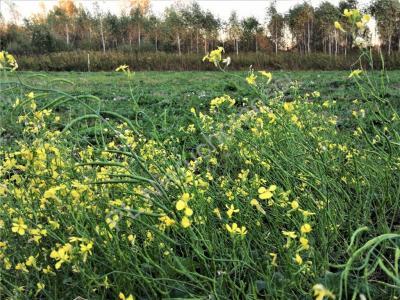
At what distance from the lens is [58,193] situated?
1.79 metres

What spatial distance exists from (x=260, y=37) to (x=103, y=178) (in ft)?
100.0

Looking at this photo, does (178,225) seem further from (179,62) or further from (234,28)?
(234,28)

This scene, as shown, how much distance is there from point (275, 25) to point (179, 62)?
12.3 meters

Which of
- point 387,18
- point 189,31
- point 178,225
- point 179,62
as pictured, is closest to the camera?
point 178,225

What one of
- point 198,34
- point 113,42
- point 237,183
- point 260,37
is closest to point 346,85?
point 237,183

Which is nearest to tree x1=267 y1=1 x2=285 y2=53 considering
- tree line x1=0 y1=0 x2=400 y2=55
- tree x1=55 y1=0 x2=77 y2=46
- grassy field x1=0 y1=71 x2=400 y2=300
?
tree line x1=0 y1=0 x2=400 y2=55

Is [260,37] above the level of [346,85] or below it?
above

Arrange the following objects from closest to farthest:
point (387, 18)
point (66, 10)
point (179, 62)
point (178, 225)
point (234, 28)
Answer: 1. point (178, 225)
2. point (179, 62)
3. point (387, 18)
4. point (234, 28)
5. point (66, 10)

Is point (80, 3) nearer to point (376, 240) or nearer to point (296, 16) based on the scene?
point (296, 16)

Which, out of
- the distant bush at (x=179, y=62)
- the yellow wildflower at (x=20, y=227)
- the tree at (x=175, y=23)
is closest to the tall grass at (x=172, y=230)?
the yellow wildflower at (x=20, y=227)

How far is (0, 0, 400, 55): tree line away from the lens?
29272 millimetres

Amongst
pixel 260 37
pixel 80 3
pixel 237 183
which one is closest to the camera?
pixel 237 183

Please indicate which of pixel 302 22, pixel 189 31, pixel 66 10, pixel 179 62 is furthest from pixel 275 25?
pixel 66 10

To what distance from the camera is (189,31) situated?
111 feet
